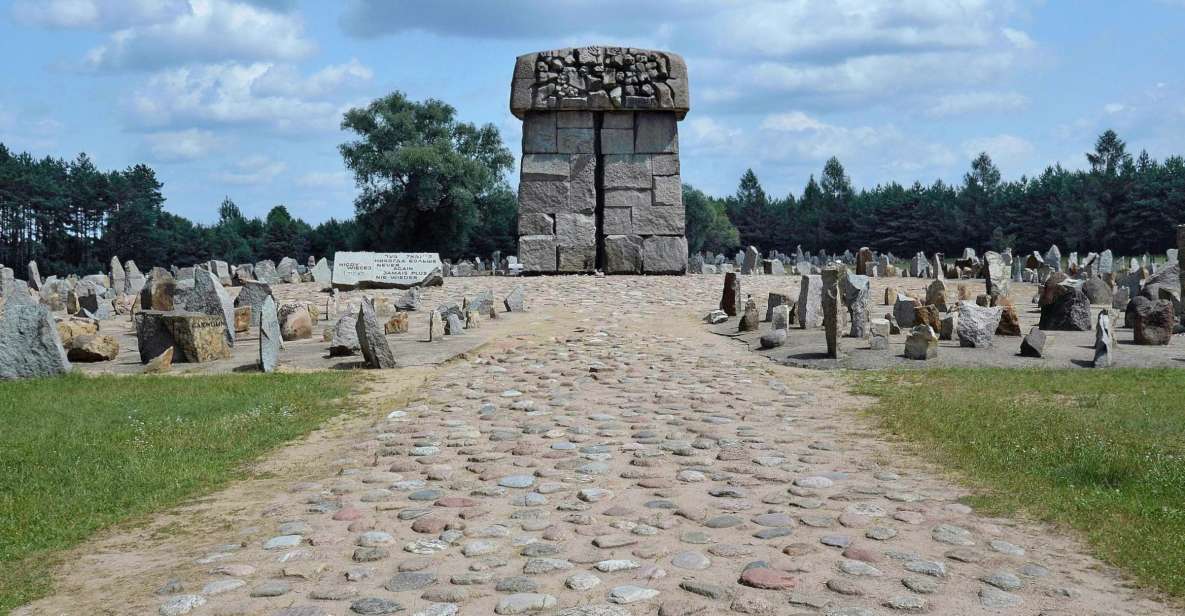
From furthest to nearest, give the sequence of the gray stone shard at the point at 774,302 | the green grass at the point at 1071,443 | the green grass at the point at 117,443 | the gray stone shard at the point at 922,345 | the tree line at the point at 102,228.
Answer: the tree line at the point at 102,228, the gray stone shard at the point at 774,302, the gray stone shard at the point at 922,345, the green grass at the point at 117,443, the green grass at the point at 1071,443

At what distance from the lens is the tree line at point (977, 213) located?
46938 mm

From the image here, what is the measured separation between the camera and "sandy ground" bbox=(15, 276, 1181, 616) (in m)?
4.33

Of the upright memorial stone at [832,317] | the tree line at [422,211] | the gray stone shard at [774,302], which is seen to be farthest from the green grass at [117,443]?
the tree line at [422,211]

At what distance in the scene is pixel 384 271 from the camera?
19.0 metres

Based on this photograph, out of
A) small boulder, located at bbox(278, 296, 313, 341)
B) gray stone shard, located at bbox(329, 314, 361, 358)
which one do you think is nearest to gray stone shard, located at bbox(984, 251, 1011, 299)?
gray stone shard, located at bbox(329, 314, 361, 358)

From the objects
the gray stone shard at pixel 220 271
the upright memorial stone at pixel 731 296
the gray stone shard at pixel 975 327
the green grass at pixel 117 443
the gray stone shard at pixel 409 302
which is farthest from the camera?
the gray stone shard at pixel 220 271

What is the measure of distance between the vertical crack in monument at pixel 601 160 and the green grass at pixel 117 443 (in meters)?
10.6

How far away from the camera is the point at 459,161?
44969mm

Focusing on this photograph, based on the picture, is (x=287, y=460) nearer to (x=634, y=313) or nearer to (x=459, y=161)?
(x=634, y=313)

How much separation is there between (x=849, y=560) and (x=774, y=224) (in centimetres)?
6243

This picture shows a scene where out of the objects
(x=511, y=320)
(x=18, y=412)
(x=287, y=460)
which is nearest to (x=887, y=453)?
(x=287, y=460)

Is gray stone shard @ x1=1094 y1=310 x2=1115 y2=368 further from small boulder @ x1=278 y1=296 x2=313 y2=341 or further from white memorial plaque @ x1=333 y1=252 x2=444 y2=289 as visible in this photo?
white memorial plaque @ x1=333 y1=252 x2=444 y2=289

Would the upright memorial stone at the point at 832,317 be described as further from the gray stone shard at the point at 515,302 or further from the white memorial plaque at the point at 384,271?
the white memorial plaque at the point at 384,271

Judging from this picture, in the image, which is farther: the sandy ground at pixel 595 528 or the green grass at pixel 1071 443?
the green grass at pixel 1071 443
